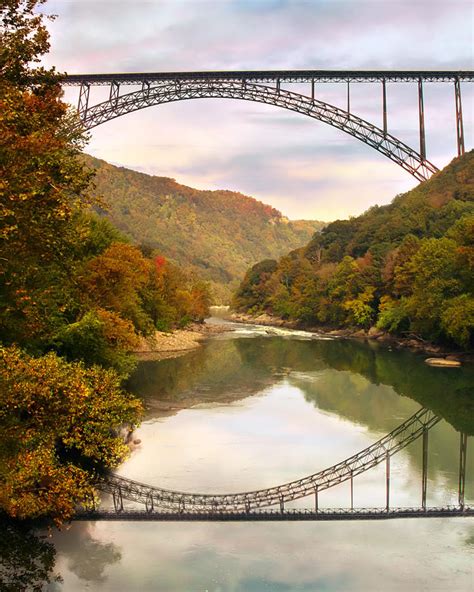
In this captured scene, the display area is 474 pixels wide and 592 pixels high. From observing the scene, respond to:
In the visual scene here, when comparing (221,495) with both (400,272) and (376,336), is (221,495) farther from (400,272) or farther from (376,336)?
(376,336)

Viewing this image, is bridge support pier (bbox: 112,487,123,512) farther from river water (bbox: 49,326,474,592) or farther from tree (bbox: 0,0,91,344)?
tree (bbox: 0,0,91,344)

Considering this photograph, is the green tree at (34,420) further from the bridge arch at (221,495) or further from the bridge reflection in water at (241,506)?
the bridge arch at (221,495)

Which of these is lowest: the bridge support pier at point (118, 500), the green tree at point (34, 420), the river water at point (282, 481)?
the river water at point (282, 481)

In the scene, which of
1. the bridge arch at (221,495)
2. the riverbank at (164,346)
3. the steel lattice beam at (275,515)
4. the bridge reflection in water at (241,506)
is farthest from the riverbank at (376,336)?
the steel lattice beam at (275,515)

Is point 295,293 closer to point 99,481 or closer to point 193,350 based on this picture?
point 193,350

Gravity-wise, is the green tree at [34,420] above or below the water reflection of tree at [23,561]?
above

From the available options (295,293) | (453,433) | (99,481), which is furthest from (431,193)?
(99,481)
